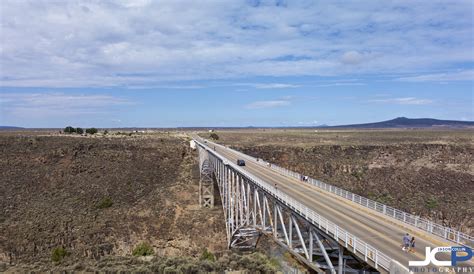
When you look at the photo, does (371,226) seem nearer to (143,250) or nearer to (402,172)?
(143,250)

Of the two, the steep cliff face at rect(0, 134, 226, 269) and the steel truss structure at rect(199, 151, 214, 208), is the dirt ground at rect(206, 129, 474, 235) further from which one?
the steep cliff face at rect(0, 134, 226, 269)

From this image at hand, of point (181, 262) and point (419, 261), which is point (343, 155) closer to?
point (181, 262)

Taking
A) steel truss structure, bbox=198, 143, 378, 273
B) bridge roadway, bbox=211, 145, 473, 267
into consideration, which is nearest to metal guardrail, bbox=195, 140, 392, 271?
steel truss structure, bbox=198, 143, 378, 273

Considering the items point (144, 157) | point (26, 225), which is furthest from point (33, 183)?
point (144, 157)

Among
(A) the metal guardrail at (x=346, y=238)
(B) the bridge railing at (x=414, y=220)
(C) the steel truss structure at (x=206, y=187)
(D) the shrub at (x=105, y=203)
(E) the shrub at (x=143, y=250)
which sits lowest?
(E) the shrub at (x=143, y=250)

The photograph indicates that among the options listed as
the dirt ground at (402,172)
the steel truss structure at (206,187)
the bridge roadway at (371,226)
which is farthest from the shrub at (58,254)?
the dirt ground at (402,172)

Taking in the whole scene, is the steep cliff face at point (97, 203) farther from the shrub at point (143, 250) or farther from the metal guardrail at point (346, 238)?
the metal guardrail at point (346, 238)
